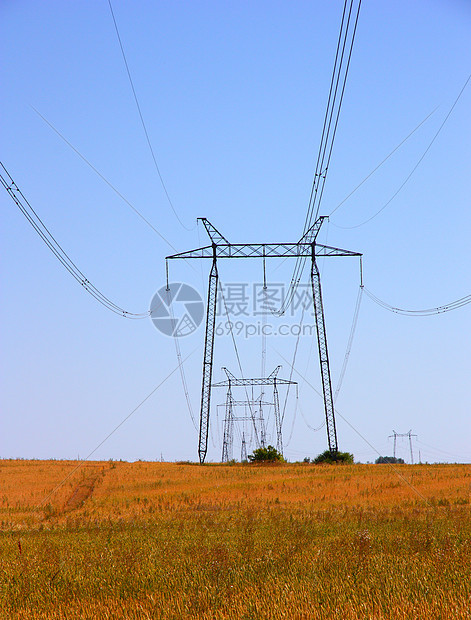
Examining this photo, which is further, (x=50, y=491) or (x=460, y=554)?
(x=50, y=491)

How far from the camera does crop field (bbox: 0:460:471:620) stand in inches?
358

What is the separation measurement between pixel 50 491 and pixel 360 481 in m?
17.8

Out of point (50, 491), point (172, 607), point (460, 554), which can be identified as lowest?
point (172, 607)

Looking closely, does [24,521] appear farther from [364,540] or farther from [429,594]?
[429,594]

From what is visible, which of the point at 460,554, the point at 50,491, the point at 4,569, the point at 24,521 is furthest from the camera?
the point at 50,491

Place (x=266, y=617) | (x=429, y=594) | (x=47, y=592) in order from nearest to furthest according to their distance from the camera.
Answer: (x=266, y=617) → (x=429, y=594) → (x=47, y=592)

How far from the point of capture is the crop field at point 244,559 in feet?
29.8

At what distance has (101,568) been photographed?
12438 millimetres

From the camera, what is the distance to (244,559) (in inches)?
498

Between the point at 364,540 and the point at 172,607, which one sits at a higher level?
the point at 364,540

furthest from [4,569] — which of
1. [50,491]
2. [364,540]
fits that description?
[50,491]

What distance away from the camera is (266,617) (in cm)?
843

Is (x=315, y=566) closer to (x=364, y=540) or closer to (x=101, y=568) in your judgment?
(x=364, y=540)

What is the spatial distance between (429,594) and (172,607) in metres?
3.61
